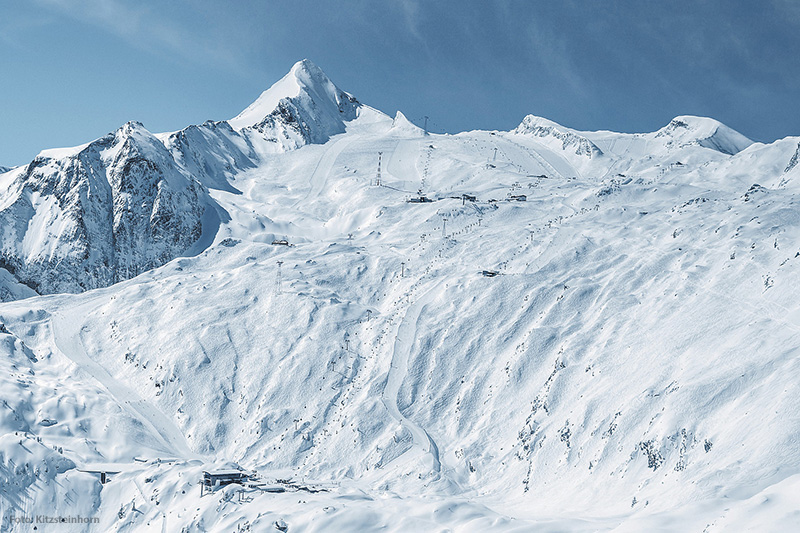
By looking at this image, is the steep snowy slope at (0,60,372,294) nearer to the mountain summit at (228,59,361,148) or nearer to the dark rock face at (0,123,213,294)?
the dark rock face at (0,123,213,294)

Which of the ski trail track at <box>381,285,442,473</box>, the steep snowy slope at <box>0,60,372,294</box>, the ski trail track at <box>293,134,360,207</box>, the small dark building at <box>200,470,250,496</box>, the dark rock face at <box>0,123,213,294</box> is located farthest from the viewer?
the ski trail track at <box>293,134,360,207</box>

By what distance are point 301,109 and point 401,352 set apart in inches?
4343

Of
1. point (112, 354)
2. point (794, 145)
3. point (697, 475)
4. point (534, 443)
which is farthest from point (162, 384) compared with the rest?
point (794, 145)

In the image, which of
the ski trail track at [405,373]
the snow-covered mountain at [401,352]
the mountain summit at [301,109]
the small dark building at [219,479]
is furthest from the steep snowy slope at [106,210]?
the small dark building at [219,479]

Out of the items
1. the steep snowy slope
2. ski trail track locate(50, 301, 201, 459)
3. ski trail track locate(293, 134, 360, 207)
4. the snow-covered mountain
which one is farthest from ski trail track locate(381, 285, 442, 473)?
ski trail track locate(293, 134, 360, 207)

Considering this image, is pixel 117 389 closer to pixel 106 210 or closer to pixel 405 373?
pixel 405 373

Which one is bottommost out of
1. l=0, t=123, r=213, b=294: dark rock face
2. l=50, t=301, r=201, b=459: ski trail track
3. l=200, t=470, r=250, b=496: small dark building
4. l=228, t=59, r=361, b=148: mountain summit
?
l=200, t=470, r=250, b=496: small dark building

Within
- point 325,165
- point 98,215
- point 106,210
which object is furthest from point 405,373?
point 325,165

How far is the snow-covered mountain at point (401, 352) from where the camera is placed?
3972 centimetres

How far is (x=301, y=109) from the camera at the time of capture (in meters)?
158

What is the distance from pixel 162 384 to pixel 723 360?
46912 millimetres

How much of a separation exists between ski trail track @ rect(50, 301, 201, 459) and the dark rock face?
20.9 m

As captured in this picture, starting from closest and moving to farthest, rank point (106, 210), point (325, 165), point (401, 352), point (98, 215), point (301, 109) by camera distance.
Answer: point (401, 352) < point (98, 215) < point (106, 210) < point (325, 165) < point (301, 109)

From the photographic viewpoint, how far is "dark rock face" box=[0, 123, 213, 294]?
3617 inches
